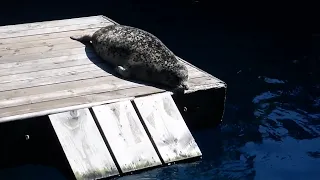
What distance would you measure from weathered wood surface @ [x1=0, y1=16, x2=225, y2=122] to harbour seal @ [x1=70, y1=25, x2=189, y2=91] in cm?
10

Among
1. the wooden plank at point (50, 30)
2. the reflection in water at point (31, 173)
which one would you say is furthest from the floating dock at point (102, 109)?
the wooden plank at point (50, 30)

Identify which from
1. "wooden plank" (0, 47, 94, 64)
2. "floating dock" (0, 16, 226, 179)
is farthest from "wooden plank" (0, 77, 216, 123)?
"wooden plank" (0, 47, 94, 64)

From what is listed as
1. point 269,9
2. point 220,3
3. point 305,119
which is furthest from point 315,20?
point 305,119

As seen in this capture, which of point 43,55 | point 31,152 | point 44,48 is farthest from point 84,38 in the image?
point 31,152

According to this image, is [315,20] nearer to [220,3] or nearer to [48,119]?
[220,3]

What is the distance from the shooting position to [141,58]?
208 inches

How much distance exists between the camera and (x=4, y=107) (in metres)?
4.61

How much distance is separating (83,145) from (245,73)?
3059 mm

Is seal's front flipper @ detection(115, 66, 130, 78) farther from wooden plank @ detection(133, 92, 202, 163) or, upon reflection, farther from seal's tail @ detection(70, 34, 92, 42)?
seal's tail @ detection(70, 34, 92, 42)

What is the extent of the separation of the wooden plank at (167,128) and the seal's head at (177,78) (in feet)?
0.59

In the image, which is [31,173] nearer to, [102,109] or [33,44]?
[102,109]

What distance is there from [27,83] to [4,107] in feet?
1.57

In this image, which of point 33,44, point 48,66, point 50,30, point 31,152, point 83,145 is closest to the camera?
point 83,145

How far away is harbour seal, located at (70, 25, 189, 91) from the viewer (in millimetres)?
5160
